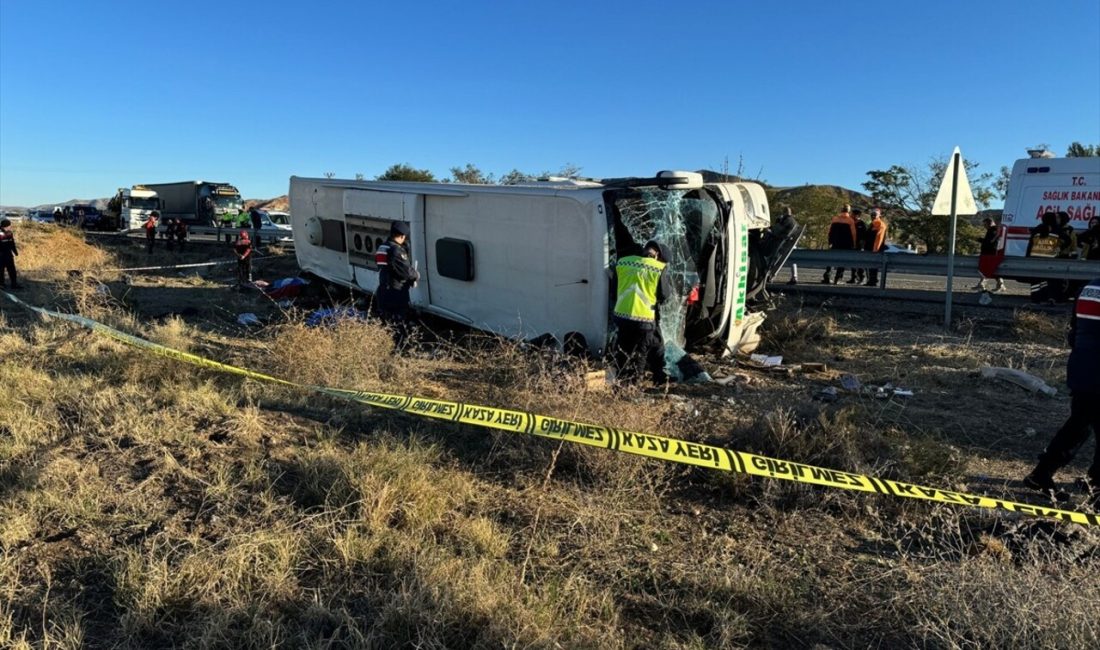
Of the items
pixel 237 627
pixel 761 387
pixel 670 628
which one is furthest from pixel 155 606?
pixel 761 387

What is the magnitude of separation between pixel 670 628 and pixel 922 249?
94.3 feet

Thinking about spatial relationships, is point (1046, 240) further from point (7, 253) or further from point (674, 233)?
point (7, 253)

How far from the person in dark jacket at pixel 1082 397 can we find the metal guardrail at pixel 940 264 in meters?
6.36

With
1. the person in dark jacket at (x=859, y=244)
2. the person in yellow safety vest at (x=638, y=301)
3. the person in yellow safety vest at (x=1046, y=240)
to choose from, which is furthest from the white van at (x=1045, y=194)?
the person in yellow safety vest at (x=638, y=301)

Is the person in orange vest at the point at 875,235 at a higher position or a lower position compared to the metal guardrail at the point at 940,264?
higher

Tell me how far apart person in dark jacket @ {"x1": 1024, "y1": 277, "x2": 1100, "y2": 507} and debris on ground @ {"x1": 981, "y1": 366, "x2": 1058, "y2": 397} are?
2211 millimetres

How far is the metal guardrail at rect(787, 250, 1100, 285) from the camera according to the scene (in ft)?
30.7

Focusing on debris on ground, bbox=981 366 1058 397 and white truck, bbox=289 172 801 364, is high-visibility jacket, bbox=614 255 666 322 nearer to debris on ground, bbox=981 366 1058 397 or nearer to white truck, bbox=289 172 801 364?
white truck, bbox=289 172 801 364

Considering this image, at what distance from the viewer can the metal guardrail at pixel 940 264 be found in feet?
30.7

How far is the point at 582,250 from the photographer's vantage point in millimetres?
6539

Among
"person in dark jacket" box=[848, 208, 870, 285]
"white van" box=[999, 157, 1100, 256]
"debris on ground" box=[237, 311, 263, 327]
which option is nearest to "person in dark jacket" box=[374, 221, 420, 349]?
"debris on ground" box=[237, 311, 263, 327]

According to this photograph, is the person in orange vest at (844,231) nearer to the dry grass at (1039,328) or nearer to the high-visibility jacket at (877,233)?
the high-visibility jacket at (877,233)

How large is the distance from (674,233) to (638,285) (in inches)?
44.1

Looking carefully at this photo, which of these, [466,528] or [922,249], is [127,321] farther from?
[922,249]
